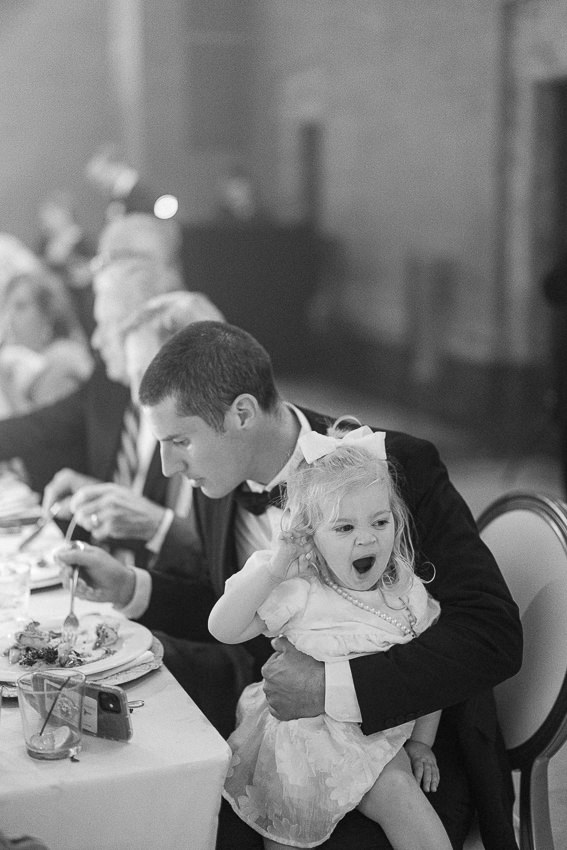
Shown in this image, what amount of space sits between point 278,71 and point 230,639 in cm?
473

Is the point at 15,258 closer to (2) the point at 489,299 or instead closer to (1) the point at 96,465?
(1) the point at 96,465

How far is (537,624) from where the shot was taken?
77.1 inches

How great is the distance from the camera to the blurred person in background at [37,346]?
192 inches

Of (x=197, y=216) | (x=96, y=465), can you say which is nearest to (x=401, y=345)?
(x=197, y=216)

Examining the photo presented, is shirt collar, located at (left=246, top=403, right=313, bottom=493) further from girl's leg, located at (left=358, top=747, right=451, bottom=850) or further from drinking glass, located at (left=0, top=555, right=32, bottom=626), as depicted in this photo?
girl's leg, located at (left=358, top=747, right=451, bottom=850)

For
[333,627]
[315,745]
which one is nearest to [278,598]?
→ [333,627]

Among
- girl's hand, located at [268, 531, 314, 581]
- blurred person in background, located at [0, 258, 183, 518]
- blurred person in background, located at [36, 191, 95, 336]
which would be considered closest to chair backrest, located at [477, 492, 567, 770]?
girl's hand, located at [268, 531, 314, 581]

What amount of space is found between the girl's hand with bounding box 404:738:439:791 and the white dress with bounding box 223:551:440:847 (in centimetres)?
Result: 4

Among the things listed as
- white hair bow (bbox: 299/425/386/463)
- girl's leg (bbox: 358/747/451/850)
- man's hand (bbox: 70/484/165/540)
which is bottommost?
girl's leg (bbox: 358/747/451/850)

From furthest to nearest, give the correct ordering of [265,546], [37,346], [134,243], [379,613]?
[37,346], [134,243], [265,546], [379,613]

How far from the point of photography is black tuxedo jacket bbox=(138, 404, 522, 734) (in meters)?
1.67

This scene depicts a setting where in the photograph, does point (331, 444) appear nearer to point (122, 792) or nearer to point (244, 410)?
point (244, 410)

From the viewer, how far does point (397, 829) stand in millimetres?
1664

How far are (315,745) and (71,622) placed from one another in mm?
532
